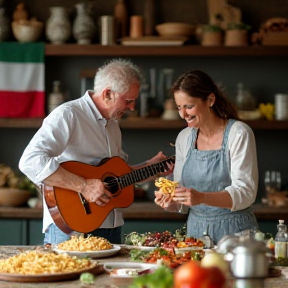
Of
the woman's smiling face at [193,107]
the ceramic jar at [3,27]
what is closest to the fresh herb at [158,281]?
the woman's smiling face at [193,107]

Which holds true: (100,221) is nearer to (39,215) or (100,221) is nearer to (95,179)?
(95,179)

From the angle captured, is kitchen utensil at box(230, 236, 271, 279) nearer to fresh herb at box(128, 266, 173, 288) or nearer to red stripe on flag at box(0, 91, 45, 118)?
fresh herb at box(128, 266, 173, 288)

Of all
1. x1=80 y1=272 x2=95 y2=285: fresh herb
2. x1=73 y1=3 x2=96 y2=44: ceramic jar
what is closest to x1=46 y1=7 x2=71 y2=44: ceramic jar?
x1=73 y1=3 x2=96 y2=44: ceramic jar

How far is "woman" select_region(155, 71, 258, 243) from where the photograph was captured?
3785 mm

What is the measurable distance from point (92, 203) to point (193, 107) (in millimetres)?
765

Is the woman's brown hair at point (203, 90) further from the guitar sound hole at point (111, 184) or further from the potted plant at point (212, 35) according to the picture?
the potted plant at point (212, 35)

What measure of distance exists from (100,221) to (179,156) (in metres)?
0.54

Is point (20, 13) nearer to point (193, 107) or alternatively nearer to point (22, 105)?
point (22, 105)

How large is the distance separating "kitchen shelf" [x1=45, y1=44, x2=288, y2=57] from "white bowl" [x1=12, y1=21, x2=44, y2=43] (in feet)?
0.60

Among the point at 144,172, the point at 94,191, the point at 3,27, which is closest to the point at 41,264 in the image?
the point at 94,191

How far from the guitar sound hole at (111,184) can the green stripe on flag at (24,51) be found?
198 cm

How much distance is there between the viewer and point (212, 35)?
6020 millimetres

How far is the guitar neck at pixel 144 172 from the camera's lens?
4348 millimetres

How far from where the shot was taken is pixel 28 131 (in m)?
6.43
